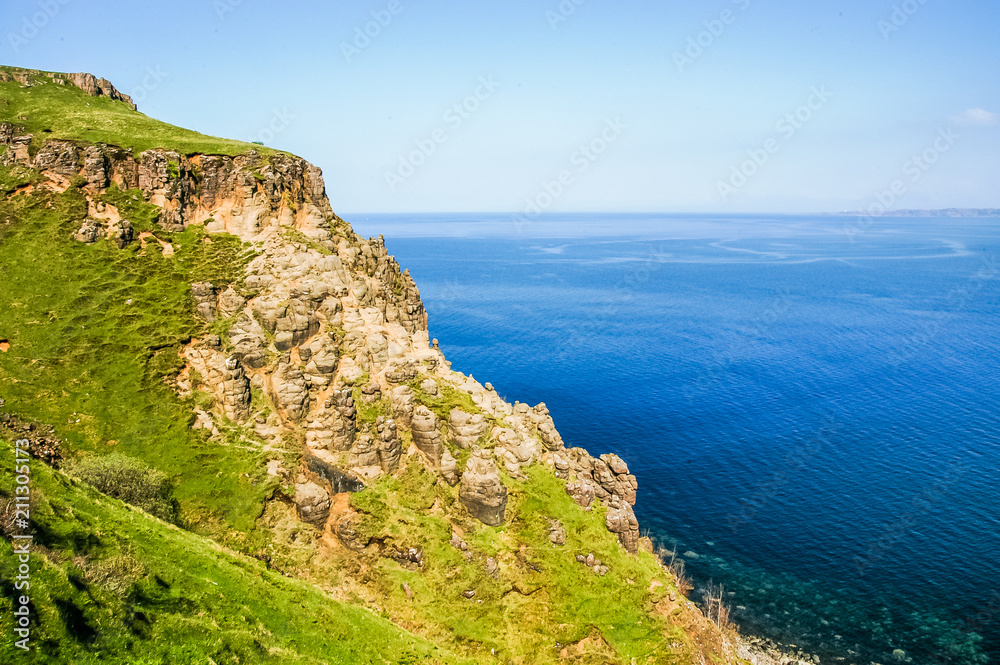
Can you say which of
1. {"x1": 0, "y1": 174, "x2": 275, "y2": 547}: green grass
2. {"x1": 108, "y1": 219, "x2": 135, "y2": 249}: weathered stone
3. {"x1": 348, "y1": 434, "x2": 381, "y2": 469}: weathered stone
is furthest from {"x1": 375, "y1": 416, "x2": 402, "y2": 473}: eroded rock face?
{"x1": 108, "y1": 219, "x2": 135, "y2": 249}: weathered stone

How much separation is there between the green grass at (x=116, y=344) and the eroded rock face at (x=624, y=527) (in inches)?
1318

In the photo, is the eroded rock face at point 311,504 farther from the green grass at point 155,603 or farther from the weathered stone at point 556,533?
the weathered stone at point 556,533

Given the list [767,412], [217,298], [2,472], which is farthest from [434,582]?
[767,412]

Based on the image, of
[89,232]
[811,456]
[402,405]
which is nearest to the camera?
[402,405]

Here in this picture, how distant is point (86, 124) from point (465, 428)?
60175 mm

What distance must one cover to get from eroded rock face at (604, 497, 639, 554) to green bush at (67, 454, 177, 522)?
1597 inches

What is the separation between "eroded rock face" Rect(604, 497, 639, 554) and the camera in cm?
5984

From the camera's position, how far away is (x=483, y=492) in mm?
56906

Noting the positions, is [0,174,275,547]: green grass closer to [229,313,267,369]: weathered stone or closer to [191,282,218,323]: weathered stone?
[191,282,218,323]: weathered stone

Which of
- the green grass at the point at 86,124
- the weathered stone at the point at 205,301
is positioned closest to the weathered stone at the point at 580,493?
the weathered stone at the point at 205,301

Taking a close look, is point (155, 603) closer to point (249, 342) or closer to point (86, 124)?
point (249, 342)

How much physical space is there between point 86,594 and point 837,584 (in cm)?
7631

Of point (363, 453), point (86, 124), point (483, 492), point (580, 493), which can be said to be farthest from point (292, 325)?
point (86, 124)

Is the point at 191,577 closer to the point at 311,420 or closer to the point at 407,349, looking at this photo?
the point at 311,420
